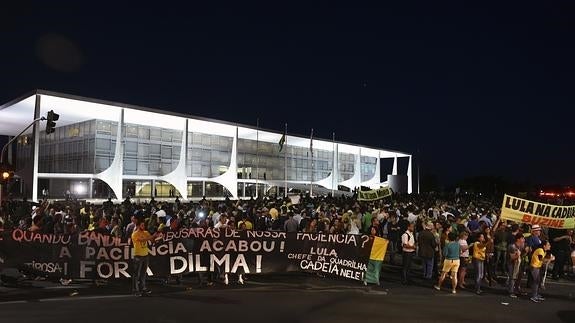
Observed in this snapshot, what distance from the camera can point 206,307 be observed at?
948 centimetres

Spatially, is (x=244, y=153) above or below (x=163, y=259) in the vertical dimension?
above

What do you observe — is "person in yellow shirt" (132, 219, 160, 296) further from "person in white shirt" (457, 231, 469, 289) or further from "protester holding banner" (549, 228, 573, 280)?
"protester holding banner" (549, 228, 573, 280)

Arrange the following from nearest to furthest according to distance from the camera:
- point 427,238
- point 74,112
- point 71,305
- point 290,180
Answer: point 71,305
point 427,238
point 74,112
point 290,180

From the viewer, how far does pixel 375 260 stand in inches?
468

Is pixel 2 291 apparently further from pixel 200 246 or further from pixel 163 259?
pixel 200 246

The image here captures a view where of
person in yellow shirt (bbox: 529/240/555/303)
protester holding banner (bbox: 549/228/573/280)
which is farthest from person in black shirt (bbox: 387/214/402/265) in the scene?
person in yellow shirt (bbox: 529/240/555/303)

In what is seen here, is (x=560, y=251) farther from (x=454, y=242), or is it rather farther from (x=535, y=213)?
(x=454, y=242)

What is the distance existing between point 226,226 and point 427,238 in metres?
5.52

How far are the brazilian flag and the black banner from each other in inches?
6.0

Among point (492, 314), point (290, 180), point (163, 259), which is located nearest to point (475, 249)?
point (492, 314)

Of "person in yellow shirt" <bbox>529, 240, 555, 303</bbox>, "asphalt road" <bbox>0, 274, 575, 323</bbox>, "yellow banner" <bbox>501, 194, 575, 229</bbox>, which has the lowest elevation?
"asphalt road" <bbox>0, 274, 575, 323</bbox>

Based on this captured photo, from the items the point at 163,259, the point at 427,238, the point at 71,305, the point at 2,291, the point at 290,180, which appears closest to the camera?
the point at 71,305

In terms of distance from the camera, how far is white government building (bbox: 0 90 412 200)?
142 feet

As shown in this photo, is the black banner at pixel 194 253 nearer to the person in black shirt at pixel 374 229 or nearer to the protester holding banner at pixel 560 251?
the person in black shirt at pixel 374 229
